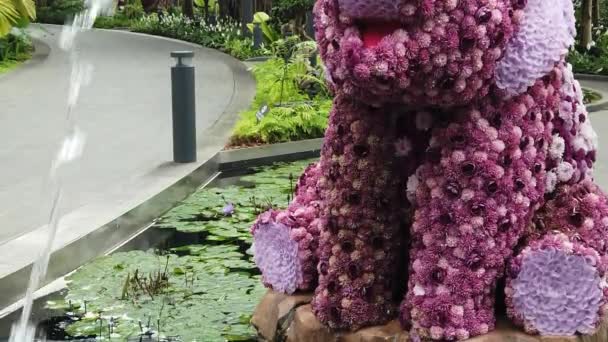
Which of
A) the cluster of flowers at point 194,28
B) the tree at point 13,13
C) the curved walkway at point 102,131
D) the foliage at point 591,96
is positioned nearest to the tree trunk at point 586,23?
the foliage at point 591,96

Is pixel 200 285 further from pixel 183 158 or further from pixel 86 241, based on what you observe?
pixel 183 158

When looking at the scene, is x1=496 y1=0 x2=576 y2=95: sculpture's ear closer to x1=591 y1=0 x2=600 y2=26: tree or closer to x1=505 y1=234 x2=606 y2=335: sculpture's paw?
x1=505 y1=234 x2=606 y2=335: sculpture's paw

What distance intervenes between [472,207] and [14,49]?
16.0 meters

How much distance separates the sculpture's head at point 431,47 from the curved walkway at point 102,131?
2605 mm

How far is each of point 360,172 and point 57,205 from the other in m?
3.67

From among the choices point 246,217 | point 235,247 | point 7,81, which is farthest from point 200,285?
point 7,81

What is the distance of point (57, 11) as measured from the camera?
29.0 metres

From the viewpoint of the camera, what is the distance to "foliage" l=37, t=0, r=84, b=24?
92.8ft

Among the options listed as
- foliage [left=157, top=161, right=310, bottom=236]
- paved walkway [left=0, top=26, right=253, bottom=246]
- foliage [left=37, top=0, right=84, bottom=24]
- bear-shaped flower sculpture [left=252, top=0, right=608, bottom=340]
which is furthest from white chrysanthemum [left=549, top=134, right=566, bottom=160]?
foliage [left=37, top=0, right=84, bottom=24]

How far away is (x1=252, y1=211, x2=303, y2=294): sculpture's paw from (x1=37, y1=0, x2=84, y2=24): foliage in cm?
2547

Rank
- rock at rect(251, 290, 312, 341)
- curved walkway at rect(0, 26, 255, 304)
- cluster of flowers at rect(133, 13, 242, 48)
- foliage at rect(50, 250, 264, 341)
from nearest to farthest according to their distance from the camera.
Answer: rock at rect(251, 290, 312, 341)
foliage at rect(50, 250, 264, 341)
curved walkway at rect(0, 26, 255, 304)
cluster of flowers at rect(133, 13, 242, 48)

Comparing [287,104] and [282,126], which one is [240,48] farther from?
[282,126]

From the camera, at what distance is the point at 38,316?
458 centimetres

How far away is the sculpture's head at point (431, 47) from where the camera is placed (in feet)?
9.50
